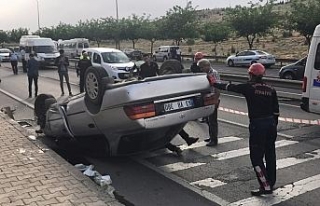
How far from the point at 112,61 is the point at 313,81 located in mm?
14659

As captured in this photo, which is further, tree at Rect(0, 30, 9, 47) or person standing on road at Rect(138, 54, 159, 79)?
tree at Rect(0, 30, 9, 47)

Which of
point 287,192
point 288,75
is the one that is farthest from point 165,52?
point 287,192

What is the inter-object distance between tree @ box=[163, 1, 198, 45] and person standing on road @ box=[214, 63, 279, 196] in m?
44.9

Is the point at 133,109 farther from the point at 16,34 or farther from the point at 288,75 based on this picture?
the point at 16,34

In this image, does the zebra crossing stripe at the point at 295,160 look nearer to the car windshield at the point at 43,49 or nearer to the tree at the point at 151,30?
the car windshield at the point at 43,49

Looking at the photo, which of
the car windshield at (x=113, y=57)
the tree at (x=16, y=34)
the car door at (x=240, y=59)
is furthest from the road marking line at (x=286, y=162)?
the tree at (x=16, y=34)

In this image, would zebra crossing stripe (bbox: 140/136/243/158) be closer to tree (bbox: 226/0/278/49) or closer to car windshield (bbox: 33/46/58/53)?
car windshield (bbox: 33/46/58/53)

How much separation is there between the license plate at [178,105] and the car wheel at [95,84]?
96 cm

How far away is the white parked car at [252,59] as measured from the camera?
32094 mm

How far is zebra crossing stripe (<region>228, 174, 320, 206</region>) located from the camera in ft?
17.6

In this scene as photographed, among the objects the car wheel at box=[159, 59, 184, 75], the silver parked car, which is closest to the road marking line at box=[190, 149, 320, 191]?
the silver parked car

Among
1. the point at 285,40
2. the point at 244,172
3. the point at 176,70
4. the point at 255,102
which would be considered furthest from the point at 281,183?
the point at 285,40

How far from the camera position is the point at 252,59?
33.0 m

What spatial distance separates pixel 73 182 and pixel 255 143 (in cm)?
234
